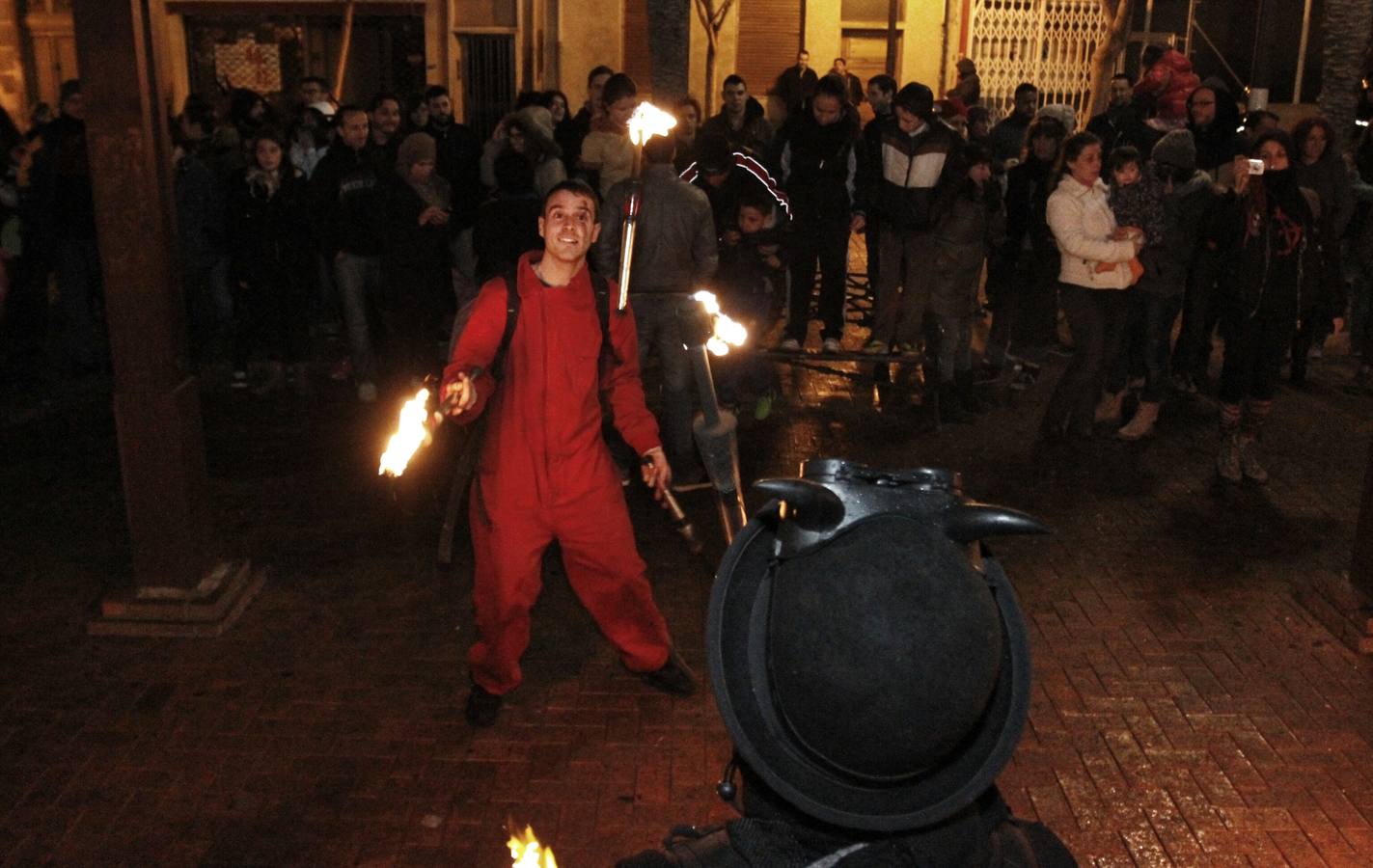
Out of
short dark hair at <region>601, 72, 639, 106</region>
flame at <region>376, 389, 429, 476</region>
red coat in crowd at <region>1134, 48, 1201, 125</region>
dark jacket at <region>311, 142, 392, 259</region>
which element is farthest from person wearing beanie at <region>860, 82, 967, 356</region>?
flame at <region>376, 389, 429, 476</region>

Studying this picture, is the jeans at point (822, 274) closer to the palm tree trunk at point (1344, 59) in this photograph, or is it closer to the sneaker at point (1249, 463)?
the sneaker at point (1249, 463)

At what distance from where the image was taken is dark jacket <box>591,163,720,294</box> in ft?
27.0

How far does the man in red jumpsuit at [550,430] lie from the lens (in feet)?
16.8

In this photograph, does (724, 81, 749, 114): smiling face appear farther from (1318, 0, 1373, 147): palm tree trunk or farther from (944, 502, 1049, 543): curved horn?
(944, 502, 1049, 543): curved horn

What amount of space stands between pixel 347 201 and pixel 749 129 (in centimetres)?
452

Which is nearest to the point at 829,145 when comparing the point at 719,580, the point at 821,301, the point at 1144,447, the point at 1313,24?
the point at 821,301

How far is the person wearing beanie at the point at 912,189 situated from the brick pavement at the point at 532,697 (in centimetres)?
221

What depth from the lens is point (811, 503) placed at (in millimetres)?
1854

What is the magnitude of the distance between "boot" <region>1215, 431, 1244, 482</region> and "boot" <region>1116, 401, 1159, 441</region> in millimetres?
921

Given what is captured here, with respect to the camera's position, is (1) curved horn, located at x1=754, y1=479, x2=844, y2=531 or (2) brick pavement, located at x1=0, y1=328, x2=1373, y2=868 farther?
(2) brick pavement, located at x1=0, y1=328, x2=1373, y2=868

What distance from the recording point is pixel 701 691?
5.82 meters

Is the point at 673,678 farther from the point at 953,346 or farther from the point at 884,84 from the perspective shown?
the point at 884,84

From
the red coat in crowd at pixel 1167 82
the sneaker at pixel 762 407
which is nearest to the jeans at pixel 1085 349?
the sneaker at pixel 762 407

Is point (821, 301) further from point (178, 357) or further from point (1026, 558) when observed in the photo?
point (178, 357)
